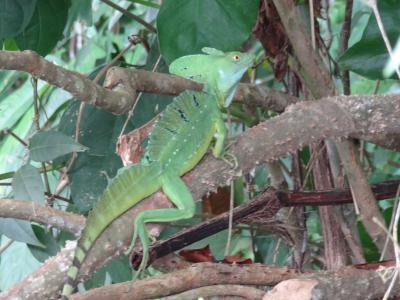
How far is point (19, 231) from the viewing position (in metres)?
1.43

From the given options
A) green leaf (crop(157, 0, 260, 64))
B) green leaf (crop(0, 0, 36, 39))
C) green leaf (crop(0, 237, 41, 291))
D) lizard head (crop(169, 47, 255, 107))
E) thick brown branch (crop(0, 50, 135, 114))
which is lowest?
green leaf (crop(0, 237, 41, 291))

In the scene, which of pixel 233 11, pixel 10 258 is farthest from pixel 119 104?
pixel 10 258

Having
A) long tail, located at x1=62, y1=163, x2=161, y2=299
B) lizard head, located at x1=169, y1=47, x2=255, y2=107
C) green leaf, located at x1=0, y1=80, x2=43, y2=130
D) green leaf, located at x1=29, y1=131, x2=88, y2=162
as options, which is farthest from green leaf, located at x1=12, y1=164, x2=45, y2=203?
green leaf, located at x1=0, y1=80, x2=43, y2=130

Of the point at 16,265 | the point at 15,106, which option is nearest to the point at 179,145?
the point at 16,265

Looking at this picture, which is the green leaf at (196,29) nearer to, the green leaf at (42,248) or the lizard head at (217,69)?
the lizard head at (217,69)

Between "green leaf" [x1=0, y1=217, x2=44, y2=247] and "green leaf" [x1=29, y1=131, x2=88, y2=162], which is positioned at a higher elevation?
"green leaf" [x1=29, y1=131, x2=88, y2=162]

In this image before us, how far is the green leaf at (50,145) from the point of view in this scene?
137 cm

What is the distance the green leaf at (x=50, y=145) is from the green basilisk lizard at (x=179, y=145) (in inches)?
6.1

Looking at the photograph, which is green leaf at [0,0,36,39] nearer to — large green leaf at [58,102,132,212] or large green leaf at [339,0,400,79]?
large green leaf at [58,102,132,212]

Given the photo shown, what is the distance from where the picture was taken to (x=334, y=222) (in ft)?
5.28

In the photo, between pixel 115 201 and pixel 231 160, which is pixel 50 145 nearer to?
pixel 115 201

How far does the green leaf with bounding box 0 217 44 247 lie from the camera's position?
143 cm

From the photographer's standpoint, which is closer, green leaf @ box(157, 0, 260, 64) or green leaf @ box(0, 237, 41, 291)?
green leaf @ box(157, 0, 260, 64)

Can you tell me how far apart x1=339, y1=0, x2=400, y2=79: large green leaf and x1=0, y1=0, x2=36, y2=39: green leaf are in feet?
2.53
